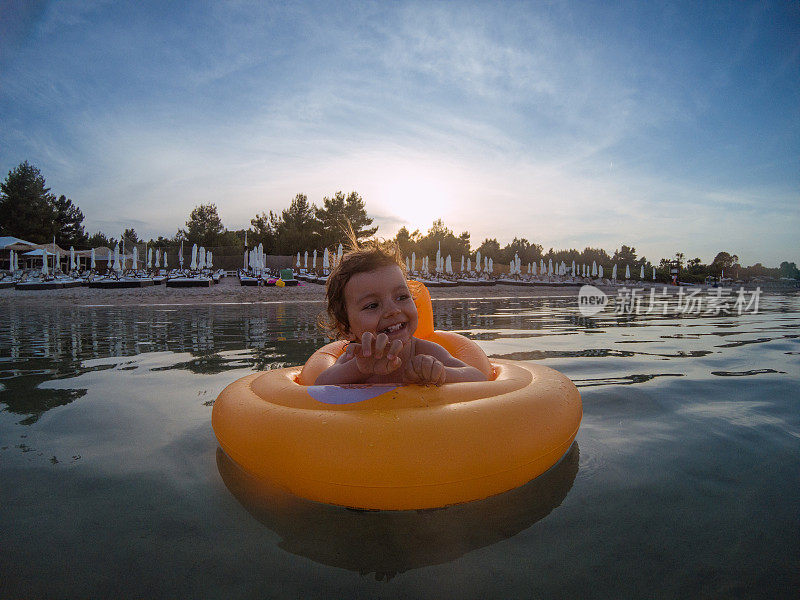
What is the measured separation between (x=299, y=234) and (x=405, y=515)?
4871cm

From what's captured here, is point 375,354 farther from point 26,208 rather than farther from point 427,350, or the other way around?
point 26,208

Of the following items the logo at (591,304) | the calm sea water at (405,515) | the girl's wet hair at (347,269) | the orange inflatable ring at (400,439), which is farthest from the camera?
the logo at (591,304)

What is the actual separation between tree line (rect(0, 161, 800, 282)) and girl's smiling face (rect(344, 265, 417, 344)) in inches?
1481

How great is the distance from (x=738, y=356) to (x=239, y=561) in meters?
5.22

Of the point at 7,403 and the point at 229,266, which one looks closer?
the point at 7,403

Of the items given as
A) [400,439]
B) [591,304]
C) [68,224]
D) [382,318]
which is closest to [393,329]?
[382,318]

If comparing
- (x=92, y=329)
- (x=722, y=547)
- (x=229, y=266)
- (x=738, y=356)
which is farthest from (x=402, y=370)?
(x=229, y=266)

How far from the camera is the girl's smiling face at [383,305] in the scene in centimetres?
218

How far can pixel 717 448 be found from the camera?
2.20 meters

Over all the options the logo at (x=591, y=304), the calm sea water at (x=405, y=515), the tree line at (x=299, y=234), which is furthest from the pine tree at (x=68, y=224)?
the calm sea water at (x=405, y=515)

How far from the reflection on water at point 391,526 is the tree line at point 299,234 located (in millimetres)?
38273

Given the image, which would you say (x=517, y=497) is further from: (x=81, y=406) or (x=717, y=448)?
(x=81, y=406)

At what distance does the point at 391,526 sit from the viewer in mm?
1529

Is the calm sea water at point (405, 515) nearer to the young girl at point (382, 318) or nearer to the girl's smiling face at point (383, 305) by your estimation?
the young girl at point (382, 318)
